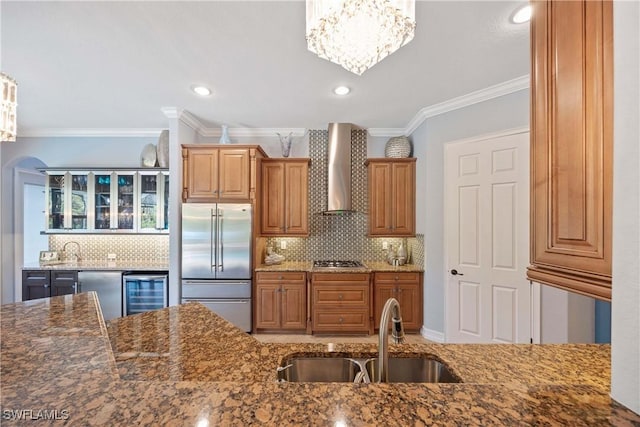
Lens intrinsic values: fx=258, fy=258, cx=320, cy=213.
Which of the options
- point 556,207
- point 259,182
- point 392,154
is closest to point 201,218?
point 259,182

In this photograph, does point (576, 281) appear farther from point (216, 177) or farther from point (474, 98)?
point (216, 177)

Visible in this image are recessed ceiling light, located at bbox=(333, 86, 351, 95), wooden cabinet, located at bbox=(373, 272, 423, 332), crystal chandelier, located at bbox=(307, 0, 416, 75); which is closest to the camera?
crystal chandelier, located at bbox=(307, 0, 416, 75)

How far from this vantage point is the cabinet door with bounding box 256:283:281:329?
129 inches

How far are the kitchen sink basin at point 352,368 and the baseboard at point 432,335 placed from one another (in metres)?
2.27

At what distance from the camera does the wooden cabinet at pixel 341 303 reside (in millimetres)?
3252

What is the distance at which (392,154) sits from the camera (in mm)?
3650

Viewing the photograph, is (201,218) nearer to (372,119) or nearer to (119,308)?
(119,308)

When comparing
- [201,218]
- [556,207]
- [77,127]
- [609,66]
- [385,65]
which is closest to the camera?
[609,66]

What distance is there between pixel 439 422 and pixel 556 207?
712 millimetres

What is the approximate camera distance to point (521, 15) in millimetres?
1731

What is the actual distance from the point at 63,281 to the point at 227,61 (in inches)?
140

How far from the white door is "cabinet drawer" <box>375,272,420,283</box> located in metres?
0.44

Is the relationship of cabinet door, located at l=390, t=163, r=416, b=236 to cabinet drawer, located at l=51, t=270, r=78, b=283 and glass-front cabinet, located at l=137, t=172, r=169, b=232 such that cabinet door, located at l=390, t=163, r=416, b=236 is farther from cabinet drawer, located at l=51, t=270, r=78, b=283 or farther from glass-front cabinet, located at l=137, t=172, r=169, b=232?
cabinet drawer, located at l=51, t=270, r=78, b=283

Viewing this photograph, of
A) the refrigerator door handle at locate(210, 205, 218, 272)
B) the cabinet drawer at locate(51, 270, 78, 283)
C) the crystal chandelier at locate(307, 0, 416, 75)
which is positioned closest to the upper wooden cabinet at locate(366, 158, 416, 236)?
the refrigerator door handle at locate(210, 205, 218, 272)
